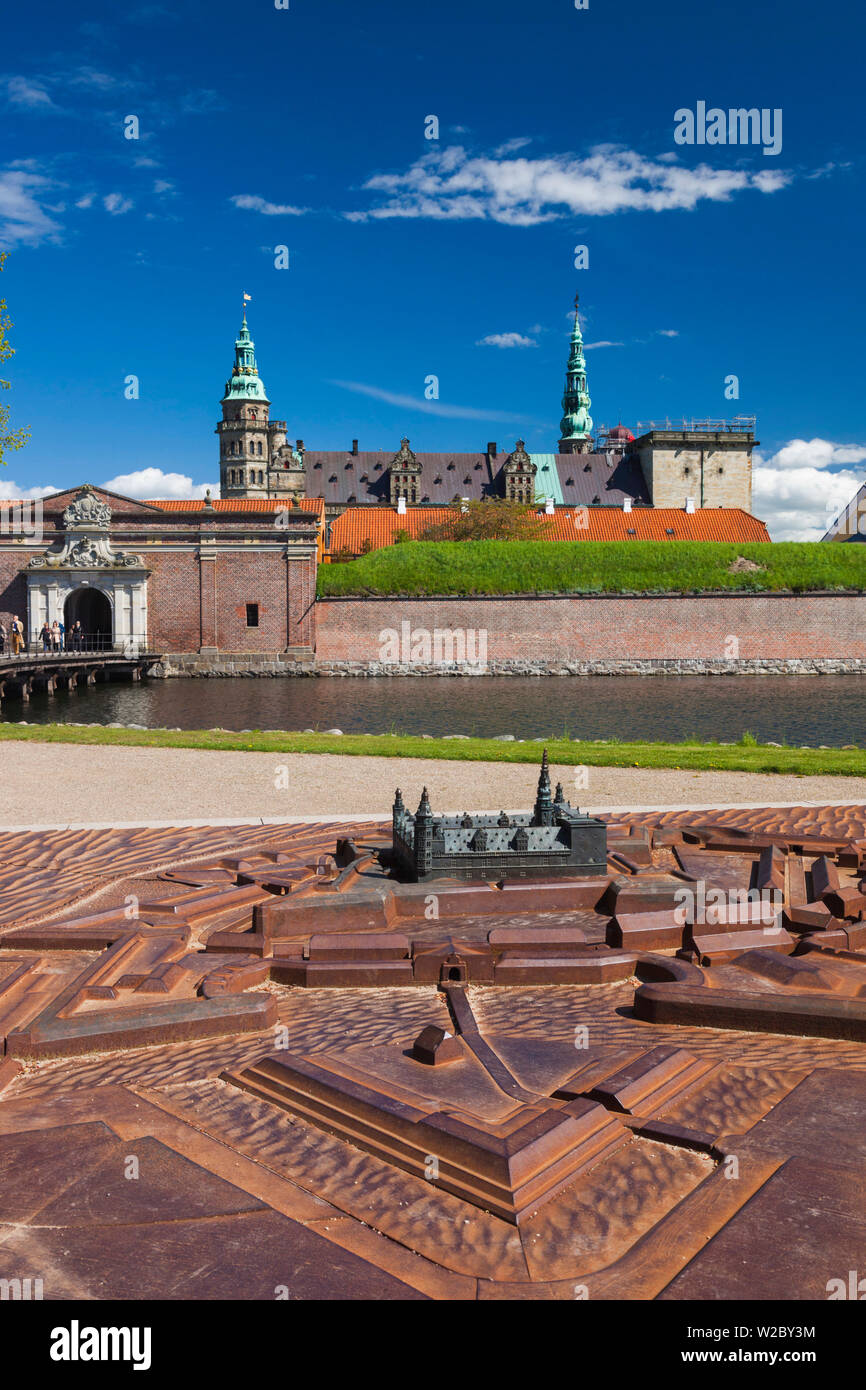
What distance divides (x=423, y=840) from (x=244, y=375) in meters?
84.3

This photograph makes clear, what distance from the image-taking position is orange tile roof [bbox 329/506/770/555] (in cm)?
5762

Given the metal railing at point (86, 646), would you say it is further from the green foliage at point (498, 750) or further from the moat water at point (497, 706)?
the green foliage at point (498, 750)

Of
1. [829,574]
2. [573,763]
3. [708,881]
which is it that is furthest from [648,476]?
[708,881]

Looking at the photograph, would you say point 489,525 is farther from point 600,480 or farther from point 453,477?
point 600,480

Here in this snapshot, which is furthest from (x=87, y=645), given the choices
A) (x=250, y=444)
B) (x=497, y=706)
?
(x=250, y=444)

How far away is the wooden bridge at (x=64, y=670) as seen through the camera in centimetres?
3222

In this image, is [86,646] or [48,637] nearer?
[48,637]

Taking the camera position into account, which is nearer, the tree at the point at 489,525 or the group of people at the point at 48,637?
the group of people at the point at 48,637

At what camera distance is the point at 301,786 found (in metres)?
11.2

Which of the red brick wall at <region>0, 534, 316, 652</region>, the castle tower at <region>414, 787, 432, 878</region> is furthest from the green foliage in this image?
the red brick wall at <region>0, 534, 316, 652</region>

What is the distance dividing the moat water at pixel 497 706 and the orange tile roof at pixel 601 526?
18417 millimetres

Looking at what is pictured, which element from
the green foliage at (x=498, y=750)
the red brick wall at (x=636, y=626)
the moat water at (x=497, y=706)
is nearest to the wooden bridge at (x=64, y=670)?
the moat water at (x=497, y=706)
